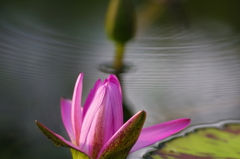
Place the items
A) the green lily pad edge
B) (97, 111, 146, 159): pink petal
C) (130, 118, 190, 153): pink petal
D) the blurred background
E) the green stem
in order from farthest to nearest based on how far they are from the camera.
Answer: the green stem < the blurred background < the green lily pad edge < (130, 118, 190, 153): pink petal < (97, 111, 146, 159): pink petal

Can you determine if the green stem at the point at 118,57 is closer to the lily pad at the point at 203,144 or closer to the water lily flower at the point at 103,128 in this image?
the lily pad at the point at 203,144

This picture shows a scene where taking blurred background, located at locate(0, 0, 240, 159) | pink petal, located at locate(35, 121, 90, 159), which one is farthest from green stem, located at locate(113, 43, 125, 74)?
pink petal, located at locate(35, 121, 90, 159)

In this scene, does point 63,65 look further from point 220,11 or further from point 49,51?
point 220,11

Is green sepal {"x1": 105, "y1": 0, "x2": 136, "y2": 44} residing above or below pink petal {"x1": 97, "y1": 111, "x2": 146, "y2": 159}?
above

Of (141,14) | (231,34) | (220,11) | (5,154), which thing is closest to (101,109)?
(5,154)

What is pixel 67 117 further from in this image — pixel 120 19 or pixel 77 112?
pixel 120 19

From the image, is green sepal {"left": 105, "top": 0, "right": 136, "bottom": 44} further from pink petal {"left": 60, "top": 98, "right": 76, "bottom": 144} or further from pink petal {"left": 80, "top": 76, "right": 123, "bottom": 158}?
pink petal {"left": 80, "top": 76, "right": 123, "bottom": 158}

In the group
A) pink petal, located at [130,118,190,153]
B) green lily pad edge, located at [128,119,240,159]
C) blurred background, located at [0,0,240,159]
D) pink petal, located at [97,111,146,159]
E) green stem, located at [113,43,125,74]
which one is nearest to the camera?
pink petal, located at [97,111,146,159]

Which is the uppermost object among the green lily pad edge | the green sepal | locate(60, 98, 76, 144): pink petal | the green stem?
the green sepal
